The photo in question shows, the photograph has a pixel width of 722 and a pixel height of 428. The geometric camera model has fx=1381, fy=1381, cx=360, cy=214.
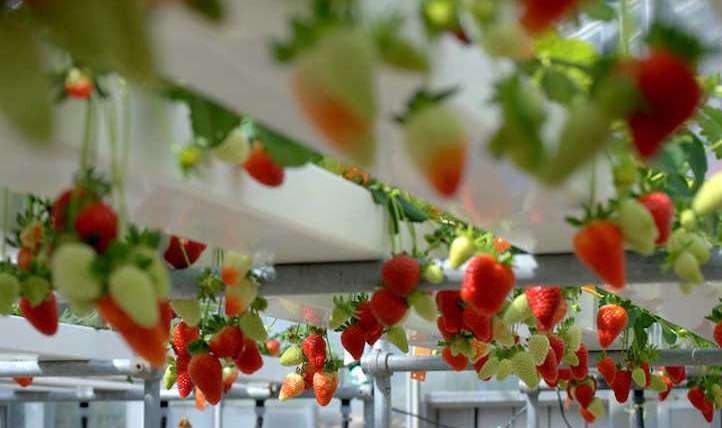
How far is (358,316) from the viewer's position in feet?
11.8

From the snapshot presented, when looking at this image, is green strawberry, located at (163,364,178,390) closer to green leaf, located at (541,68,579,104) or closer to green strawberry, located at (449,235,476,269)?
green strawberry, located at (449,235,476,269)

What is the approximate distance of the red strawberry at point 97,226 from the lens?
1.63 m

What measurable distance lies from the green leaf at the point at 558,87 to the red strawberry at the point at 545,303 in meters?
1.44

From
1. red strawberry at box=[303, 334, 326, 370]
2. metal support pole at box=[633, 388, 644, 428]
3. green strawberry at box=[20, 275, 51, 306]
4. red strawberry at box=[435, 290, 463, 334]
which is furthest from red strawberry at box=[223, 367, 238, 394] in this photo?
metal support pole at box=[633, 388, 644, 428]

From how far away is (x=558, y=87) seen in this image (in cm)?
163

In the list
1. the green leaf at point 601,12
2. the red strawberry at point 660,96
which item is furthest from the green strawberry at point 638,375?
the red strawberry at point 660,96

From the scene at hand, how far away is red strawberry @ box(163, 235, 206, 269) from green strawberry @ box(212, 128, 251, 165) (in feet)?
3.23

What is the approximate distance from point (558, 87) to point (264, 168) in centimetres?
63

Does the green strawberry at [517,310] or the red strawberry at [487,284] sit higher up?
the green strawberry at [517,310]

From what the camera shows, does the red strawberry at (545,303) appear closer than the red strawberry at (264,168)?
No

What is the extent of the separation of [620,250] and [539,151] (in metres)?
0.49

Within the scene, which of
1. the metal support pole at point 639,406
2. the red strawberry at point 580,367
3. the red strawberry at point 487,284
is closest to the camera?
the red strawberry at point 487,284

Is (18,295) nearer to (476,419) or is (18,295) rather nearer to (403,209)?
(403,209)

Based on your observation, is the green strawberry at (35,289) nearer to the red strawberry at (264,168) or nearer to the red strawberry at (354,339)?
the red strawberry at (264,168)
